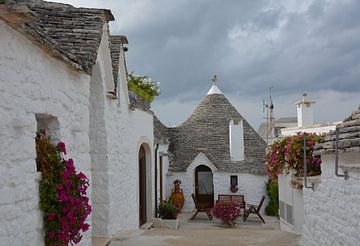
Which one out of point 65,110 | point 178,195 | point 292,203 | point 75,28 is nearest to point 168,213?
point 178,195

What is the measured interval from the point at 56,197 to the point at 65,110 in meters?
1.26

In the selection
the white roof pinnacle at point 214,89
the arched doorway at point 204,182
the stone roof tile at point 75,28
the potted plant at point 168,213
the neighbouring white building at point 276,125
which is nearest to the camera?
the stone roof tile at point 75,28

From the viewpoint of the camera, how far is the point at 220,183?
21703 mm

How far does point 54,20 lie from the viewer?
7.13 m

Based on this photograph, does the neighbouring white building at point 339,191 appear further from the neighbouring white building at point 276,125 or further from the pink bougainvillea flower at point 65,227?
the neighbouring white building at point 276,125

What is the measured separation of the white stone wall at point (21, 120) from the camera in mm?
3854

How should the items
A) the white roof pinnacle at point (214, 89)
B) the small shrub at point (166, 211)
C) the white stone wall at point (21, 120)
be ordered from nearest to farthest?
1. the white stone wall at point (21, 120)
2. the small shrub at point (166, 211)
3. the white roof pinnacle at point (214, 89)

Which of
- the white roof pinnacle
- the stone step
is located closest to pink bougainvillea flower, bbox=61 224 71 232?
the stone step

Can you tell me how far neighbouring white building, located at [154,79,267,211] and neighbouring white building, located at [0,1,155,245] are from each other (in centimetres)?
1006

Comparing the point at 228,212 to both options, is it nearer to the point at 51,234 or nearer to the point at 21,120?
the point at 51,234

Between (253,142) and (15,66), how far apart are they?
19.7 metres

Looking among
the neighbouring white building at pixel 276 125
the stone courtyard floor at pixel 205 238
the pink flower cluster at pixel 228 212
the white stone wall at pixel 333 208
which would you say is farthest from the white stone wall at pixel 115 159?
the neighbouring white building at pixel 276 125

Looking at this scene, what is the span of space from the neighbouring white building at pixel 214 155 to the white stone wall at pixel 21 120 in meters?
15.8

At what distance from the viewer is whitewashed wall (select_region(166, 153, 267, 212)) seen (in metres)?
21.4
